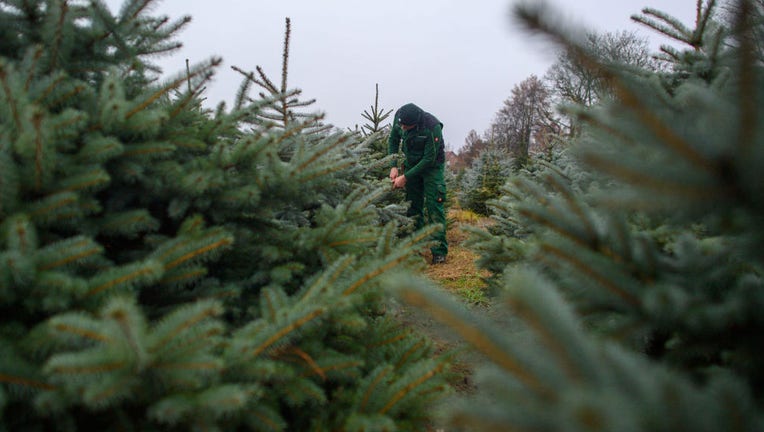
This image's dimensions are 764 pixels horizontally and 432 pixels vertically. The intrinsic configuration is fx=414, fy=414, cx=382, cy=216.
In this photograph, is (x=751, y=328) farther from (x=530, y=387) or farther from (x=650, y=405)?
(x=530, y=387)

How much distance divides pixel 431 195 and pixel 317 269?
448cm

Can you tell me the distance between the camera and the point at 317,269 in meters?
2.17

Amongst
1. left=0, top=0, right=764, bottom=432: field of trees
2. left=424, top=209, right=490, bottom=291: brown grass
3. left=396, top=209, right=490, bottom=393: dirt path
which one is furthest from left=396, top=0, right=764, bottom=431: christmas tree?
left=424, top=209, right=490, bottom=291: brown grass

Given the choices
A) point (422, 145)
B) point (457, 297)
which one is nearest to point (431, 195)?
point (422, 145)

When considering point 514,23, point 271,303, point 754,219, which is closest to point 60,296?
point 271,303

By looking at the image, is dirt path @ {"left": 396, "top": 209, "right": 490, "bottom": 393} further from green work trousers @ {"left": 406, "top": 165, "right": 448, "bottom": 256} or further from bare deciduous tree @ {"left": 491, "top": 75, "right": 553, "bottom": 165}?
bare deciduous tree @ {"left": 491, "top": 75, "right": 553, "bottom": 165}

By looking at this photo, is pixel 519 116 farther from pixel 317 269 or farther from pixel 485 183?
pixel 317 269

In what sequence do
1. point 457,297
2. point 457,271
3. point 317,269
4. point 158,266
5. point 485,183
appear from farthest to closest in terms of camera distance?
point 485,183, point 457,271, point 457,297, point 317,269, point 158,266

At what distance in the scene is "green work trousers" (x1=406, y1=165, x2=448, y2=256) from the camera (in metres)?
6.47

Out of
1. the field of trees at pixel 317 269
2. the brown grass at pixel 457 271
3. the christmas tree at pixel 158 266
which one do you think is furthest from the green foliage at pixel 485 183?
the christmas tree at pixel 158 266

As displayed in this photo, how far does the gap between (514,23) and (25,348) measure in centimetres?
166

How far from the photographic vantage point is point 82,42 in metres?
1.97

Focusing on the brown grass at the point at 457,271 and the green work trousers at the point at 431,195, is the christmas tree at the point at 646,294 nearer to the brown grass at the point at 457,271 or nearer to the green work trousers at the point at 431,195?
the brown grass at the point at 457,271

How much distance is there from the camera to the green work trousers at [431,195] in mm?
6469
